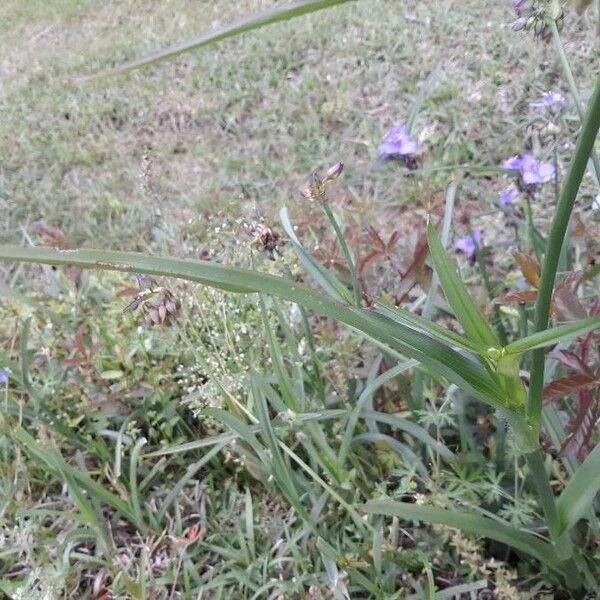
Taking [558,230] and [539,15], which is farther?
[539,15]

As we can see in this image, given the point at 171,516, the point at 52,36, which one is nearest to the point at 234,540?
the point at 171,516

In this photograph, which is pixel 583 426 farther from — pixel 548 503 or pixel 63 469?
pixel 63 469

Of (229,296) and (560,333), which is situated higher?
(560,333)

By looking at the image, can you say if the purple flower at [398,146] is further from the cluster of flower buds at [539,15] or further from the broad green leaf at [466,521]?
the broad green leaf at [466,521]

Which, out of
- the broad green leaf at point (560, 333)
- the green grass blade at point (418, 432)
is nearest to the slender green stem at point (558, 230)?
the broad green leaf at point (560, 333)

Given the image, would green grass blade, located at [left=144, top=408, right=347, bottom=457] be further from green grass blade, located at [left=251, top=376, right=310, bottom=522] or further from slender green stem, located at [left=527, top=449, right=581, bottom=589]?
slender green stem, located at [left=527, top=449, right=581, bottom=589]

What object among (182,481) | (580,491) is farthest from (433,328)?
(182,481)

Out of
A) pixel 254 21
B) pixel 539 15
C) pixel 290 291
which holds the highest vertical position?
pixel 254 21
